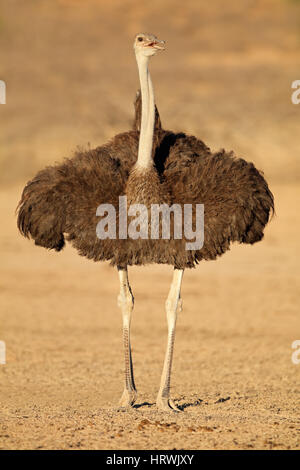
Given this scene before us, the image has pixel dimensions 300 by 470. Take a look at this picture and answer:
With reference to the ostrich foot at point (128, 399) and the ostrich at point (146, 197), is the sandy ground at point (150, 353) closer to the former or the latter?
the ostrich foot at point (128, 399)

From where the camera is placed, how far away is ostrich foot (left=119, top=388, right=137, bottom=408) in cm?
818

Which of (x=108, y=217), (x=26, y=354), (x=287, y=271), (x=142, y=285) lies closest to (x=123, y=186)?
(x=108, y=217)

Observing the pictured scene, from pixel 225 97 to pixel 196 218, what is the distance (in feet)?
97.6

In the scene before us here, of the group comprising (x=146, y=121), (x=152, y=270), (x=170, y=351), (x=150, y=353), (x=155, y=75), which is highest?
(x=155, y=75)

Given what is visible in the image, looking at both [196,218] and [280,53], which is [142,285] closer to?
[196,218]

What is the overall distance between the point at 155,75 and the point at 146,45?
105 ft

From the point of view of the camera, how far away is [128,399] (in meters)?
8.21

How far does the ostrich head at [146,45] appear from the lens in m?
8.09

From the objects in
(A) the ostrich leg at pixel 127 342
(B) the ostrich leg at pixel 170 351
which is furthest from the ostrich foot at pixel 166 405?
(A) the ostrich leg at pixel 127 342

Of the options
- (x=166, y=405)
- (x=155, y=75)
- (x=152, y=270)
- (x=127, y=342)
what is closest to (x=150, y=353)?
(x=127, y=342)

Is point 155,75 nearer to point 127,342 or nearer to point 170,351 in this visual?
point 127,342

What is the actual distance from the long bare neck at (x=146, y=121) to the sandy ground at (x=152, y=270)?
6.77 feet

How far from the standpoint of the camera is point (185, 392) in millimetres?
9344

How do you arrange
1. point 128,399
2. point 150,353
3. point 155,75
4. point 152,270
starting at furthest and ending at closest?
point 155,75
point 152,270
point 150,353
point 128,399
